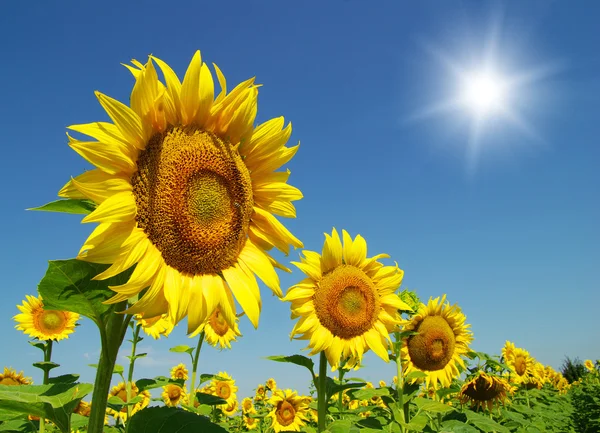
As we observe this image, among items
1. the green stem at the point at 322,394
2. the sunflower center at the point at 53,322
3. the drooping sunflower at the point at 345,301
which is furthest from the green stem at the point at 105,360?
the sunflower center at the point at 53,322

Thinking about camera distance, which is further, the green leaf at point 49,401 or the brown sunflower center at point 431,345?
the brown sunflower center at point 431,345

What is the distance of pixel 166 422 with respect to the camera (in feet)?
6.84

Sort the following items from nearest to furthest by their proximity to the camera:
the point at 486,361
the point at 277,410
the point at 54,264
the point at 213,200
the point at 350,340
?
the point at 54,264 → the point at 213,200 → the point at 350,340 → the point at 486,361 → the point at 277,410

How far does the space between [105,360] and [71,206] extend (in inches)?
25.4

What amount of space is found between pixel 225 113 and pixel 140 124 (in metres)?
0.47

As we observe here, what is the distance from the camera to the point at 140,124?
2.12 meters

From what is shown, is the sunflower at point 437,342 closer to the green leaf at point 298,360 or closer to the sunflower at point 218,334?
the green leaf at point 298,360

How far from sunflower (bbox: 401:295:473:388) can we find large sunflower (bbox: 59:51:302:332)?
471 centimetres

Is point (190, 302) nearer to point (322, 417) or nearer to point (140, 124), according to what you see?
point (140, 124)

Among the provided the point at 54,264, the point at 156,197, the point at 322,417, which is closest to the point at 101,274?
the point at 54,264

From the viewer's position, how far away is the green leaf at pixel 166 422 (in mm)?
2066

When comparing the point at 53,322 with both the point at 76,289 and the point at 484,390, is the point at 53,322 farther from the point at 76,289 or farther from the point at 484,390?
the point at 484,390

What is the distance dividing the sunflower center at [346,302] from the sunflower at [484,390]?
11.3 ft

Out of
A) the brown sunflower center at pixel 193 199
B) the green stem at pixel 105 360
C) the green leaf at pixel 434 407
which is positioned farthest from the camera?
the green leaf at pixel 434 407
